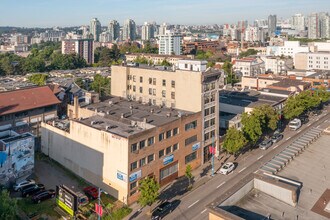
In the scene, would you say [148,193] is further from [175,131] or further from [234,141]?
[234,141]

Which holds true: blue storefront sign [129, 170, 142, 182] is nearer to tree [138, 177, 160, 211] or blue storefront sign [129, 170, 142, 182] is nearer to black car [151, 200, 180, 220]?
tree [138, 177, 160, 211]

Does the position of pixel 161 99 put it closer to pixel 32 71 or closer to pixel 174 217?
pixel 174 217

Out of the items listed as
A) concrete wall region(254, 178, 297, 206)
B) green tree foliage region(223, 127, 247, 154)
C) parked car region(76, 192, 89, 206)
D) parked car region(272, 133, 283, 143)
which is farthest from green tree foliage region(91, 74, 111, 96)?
concrete wall region(254, 178, 297, 206)

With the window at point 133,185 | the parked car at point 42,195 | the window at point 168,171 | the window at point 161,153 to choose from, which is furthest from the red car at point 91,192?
the window at point 161,153

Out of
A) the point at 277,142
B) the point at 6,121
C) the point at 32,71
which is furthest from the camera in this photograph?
the point at 32,71

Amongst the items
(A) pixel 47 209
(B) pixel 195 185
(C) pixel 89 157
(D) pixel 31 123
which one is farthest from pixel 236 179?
(D) pixel 31 123

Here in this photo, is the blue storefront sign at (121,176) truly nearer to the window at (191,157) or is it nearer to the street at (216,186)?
the street at (216,186)
